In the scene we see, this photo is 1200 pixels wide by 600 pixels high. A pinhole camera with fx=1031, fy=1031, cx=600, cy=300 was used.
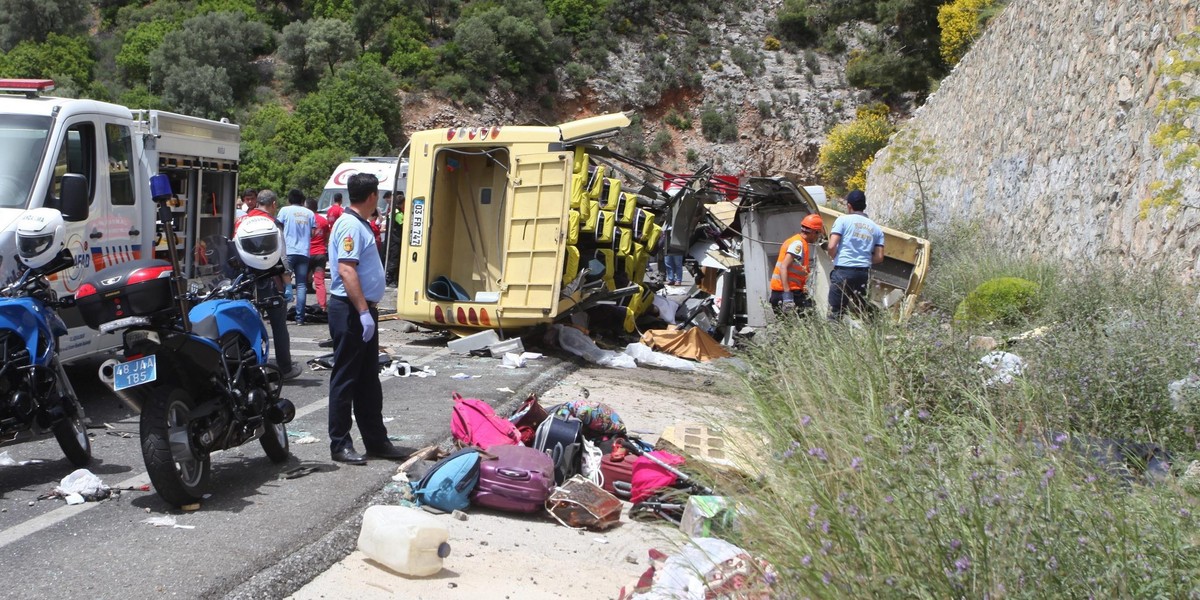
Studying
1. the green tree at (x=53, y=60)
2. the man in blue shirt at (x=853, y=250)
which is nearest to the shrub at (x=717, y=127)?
the green tree at (x=53, y=60)

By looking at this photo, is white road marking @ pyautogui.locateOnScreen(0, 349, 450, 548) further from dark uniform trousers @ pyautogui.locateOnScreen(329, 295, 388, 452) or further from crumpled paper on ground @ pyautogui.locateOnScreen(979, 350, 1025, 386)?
crumpled paper on ground @ pyautogui.locateOnScreen(979, 350, 1025, 386)

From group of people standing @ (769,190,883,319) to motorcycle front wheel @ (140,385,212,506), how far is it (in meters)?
6.24

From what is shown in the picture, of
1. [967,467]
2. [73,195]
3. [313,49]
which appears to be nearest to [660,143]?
[313,49]

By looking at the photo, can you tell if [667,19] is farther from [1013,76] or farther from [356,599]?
[356,599]

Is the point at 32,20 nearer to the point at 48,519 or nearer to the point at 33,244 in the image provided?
the point at 33,244

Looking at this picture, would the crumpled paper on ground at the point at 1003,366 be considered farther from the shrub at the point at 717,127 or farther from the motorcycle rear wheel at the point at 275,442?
the shrub at the point at 717,127

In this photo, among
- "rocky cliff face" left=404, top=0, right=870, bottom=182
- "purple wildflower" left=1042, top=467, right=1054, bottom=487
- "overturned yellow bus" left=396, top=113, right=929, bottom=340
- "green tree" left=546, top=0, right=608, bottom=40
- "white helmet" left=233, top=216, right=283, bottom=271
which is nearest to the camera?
"purple wildflower" left=1042, top=467, right=1054, bottom=487

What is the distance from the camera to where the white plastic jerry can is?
15.4ft

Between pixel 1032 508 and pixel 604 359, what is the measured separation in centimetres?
854

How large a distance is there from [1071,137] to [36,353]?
41.1 ft

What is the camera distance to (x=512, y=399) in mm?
8844

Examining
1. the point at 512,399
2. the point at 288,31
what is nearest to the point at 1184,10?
the point at 512,399

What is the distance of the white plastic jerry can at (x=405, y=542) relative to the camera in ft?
15.4

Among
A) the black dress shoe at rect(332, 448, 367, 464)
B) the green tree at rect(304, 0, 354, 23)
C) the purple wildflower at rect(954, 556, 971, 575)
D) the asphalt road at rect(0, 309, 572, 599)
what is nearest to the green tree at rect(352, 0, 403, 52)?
the green tree at rect(304, 0, 354, 23)
